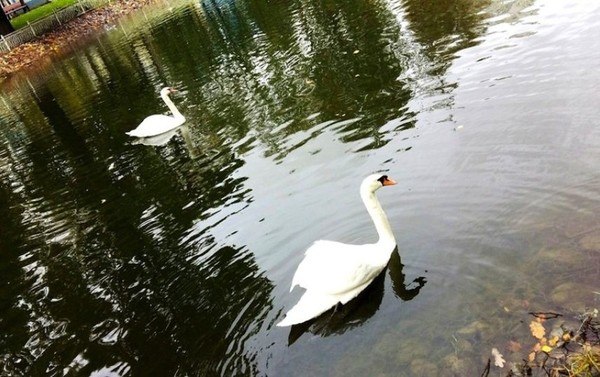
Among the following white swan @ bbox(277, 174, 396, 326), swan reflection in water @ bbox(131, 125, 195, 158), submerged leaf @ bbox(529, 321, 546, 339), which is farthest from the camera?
swan reflection in water @ bbox(131, 125, 195, 158)

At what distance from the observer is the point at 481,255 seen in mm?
6352

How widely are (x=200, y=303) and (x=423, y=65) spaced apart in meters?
8.09

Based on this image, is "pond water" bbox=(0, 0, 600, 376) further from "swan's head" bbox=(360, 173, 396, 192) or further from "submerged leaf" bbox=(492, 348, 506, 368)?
"swan's head" bbox=(360, 173, 396, 192)

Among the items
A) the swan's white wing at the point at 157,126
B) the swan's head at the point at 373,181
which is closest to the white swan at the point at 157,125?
the swan's white wing at the point at 157,126

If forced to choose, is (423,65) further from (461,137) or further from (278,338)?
(278,338)

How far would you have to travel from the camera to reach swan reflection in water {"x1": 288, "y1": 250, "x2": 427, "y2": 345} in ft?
20.0

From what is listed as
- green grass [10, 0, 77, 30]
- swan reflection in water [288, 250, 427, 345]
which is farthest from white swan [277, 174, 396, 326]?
green grass [10, 0, 77, 30]

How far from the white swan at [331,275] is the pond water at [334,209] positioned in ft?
0.92

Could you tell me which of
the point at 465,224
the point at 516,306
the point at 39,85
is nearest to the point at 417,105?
the point at 465,224

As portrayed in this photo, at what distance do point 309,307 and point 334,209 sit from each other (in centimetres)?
254

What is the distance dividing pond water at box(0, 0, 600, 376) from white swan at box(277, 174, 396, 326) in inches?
11.0

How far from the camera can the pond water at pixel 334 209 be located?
19.2 ft

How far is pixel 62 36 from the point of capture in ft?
147

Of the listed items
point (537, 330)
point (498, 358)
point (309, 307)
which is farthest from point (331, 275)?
point (537, 330)
